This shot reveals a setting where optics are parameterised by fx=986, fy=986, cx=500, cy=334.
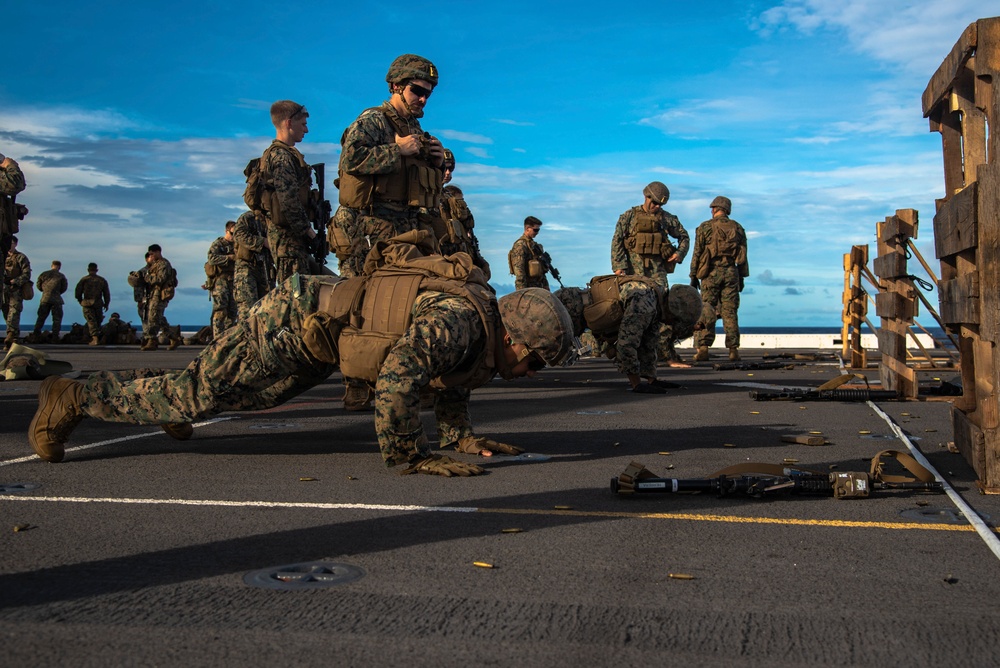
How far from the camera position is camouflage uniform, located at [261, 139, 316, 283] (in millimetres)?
10164

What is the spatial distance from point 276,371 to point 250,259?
889 centimetres

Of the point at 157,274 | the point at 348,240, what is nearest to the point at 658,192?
the point at 348,240

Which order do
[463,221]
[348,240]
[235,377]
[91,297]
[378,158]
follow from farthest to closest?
[91,297]
[463,221]
[348,240]
[378,158]
[235,377]

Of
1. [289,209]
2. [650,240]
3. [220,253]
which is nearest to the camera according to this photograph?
[289,209]

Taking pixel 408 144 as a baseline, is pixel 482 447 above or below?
below

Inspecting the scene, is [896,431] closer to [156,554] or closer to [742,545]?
[742,545]

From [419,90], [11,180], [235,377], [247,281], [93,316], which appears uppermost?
[11,180]

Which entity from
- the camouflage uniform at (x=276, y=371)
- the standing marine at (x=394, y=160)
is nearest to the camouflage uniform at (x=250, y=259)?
the standing marine at (x=394, y=160)

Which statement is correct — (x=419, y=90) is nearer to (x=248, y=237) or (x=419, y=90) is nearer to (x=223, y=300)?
(x=248, y=237)

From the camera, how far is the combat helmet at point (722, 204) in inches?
682

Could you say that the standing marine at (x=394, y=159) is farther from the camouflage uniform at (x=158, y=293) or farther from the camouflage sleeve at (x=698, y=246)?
the camouflage uniform at (x=158, y=293)

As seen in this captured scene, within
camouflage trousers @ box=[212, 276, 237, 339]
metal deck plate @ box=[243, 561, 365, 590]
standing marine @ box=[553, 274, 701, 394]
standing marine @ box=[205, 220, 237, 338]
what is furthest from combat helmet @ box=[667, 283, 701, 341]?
camouflage trousers @ box=[212, 276, 237, 339]

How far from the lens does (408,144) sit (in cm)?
738

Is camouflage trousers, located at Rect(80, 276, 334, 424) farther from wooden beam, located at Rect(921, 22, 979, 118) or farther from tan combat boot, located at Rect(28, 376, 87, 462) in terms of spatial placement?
wooden beam, located at Rect(921, 22, 979, 118)
